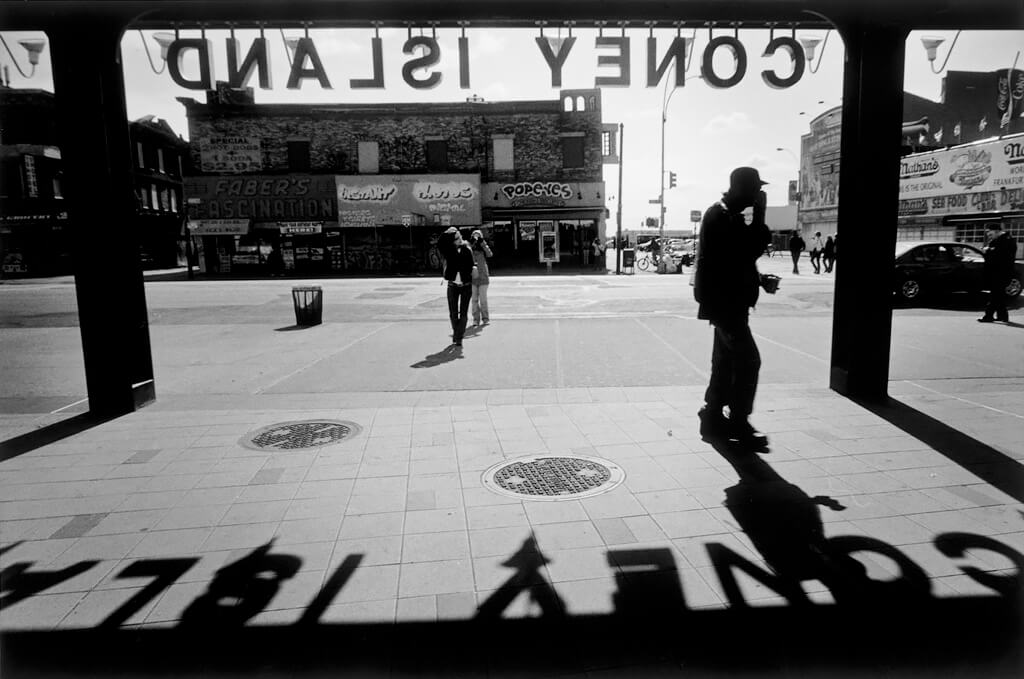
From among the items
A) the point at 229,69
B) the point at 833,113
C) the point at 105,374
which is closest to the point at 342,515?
the point at 105,374

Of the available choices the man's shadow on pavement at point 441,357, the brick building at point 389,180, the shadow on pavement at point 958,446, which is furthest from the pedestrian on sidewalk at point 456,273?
the brick building at point 389,180

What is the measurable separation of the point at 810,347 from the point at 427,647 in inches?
323

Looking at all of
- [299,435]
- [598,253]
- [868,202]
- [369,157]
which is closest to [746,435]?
[868,202]

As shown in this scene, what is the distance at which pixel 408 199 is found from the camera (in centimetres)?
3381

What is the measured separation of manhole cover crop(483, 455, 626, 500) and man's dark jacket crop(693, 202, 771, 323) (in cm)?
143

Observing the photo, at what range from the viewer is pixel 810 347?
9094mm

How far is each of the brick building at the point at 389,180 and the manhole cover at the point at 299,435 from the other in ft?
94.5

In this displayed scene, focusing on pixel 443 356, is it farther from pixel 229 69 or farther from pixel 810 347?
pixel 810 347

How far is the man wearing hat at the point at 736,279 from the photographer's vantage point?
15.5 ft

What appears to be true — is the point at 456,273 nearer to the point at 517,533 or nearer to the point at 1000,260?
the point at 517,533

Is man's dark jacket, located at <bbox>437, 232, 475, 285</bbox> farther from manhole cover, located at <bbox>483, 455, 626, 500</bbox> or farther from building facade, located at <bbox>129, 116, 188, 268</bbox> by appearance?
building facade, located at <bbox>129, 116, 188, 268</bbox>

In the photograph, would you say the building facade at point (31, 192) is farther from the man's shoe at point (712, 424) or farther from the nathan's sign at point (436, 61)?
the man's shoe at point (712, 424)

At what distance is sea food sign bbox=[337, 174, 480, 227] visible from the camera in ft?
110

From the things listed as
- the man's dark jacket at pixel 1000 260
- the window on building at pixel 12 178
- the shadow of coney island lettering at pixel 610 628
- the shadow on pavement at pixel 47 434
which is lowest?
the shadow of coney island lettering at pixel 610 628
